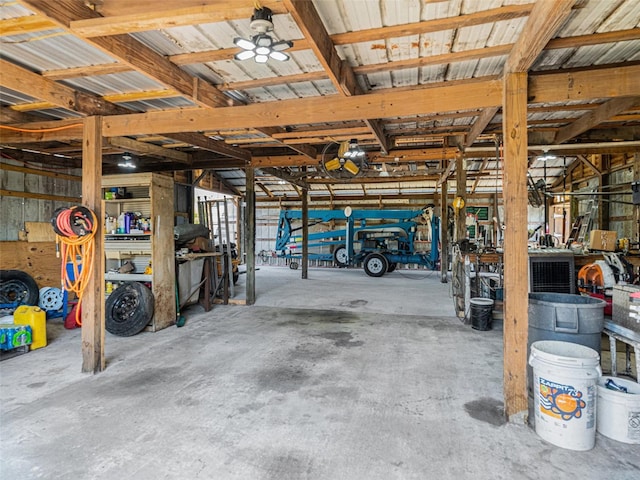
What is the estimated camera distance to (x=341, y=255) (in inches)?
444

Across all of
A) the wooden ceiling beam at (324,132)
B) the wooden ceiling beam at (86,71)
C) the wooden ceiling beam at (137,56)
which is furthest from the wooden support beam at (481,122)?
the wooden ceiling beam at (86,71)

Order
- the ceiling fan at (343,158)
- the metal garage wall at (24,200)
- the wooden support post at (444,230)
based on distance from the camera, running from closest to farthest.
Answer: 1. the ceiling fan at (343,158)
2. the metal garage wall at (24,200)
3. the wooden support post at (444,230)

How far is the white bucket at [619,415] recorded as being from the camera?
2109 mm

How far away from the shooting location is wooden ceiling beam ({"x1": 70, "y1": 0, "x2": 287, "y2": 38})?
5.98ft

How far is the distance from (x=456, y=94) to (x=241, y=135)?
3.16 m

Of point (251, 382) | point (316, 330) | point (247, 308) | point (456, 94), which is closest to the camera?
point (456, 94)

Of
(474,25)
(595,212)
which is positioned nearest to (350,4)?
(474,25)

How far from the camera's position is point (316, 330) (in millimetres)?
4637

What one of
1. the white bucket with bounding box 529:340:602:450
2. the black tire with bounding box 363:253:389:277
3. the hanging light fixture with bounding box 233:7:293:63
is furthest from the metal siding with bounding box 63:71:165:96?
the black tire with bounding box 363:253:389:277

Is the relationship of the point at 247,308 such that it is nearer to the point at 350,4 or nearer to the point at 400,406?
the point at 400,406

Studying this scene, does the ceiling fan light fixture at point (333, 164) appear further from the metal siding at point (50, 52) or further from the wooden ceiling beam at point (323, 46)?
the metal siding at point (50, 52)

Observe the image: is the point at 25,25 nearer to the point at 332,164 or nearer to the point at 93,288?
the point at 93,288

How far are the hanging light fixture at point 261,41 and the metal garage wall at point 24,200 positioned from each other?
17.4ft

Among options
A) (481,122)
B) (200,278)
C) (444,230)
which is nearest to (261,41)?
(481,122)
